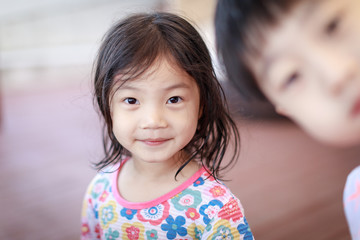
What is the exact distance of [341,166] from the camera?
Answer: 2100 millimetres

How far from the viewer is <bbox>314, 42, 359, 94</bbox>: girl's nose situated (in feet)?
1.62

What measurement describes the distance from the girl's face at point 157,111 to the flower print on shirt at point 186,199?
102 mm

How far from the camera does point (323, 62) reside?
51cm

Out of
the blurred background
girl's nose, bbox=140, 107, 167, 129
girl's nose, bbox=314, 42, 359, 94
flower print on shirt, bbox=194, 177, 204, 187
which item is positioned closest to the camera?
girl's nose, bbox=314, 42, 359, 94

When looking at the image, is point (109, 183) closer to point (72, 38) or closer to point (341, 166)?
point (341, 166)

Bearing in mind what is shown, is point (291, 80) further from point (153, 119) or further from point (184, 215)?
point (184, 215)

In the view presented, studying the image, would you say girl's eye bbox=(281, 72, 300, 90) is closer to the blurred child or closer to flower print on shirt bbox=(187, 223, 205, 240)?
the blurred child

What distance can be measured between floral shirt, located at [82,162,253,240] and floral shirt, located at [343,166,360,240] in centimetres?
23

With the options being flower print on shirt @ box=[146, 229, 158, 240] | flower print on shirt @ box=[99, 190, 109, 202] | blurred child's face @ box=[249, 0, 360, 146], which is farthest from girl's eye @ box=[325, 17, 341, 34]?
→ flower print on shirt @ box=[99, 190, 109, 202]

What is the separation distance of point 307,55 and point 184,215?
1.76 ft

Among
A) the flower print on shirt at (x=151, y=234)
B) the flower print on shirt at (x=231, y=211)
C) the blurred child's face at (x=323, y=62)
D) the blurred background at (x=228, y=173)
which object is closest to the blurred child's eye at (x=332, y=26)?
the blurred child's face at (x=323, y=62)

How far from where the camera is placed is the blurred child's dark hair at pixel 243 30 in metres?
0.55

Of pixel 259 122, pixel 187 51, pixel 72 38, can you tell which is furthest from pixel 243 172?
pixel 72 38

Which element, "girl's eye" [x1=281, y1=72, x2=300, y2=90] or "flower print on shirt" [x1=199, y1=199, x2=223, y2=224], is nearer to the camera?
"girl's eye" [x1=281, y1=72, x2=300, y2=90]
